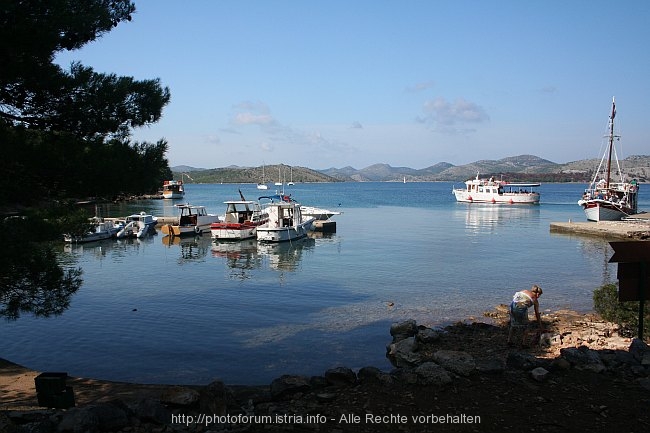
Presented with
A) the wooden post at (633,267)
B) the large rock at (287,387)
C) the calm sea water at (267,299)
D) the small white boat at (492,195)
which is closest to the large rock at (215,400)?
the large rock at (287,387)

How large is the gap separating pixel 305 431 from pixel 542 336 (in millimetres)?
8408

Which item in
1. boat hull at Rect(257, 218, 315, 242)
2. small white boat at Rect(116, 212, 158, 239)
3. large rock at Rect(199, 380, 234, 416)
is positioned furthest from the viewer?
small white boat at Rect(116, 212, 158, 239)

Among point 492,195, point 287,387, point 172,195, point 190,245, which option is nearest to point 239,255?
point 190,245

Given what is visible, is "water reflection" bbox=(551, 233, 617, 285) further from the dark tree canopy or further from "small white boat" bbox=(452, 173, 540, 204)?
"small white boat" bbox=(452, 173, 540, 204)

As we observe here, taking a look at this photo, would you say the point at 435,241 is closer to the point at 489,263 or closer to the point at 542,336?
the point at 489,263

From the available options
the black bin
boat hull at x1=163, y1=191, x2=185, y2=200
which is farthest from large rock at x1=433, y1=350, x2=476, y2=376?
boat hull at x1=163, y1=191, x2=185, y2=200

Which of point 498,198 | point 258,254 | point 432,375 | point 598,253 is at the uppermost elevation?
point 498,198

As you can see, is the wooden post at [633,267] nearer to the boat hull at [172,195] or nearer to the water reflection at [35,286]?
the water reflection at [35,286]

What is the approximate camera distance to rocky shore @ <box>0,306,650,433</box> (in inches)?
245

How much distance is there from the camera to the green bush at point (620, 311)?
38.5 ft

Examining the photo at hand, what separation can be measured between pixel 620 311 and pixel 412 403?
315 inches

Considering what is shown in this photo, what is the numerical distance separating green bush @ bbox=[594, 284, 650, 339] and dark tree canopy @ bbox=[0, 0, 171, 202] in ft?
35.6

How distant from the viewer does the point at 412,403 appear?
22.4 ft

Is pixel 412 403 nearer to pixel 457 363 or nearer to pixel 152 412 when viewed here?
pixel 457 363
